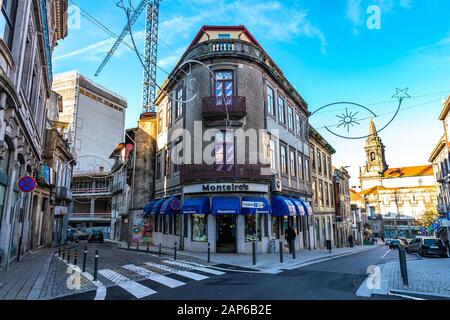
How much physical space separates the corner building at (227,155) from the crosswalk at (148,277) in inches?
215

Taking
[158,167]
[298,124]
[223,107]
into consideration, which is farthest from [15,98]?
[298,124]

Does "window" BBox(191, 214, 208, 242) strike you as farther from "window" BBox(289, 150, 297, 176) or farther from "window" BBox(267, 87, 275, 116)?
"window" BBox(289, 150, 297, 176)

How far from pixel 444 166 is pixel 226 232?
38879 millimetres

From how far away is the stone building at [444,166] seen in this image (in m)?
36.3

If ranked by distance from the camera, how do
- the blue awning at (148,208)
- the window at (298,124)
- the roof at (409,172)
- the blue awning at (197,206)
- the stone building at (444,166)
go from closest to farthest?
1. the blue awning at (197,206)
2. the blue awning at (148,208)
3. the window at (298,124)
4. the stone building at (444,166)
5. the roof at (409,172)

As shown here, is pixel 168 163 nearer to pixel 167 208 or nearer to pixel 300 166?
pixel 167 208

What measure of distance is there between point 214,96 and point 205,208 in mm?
7144

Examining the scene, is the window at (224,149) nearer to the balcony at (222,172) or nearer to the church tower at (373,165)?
the balcony at (222,172)

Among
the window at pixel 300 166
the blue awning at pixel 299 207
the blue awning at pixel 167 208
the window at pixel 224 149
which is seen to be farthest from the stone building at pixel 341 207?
the blue awning at pixel 167 208

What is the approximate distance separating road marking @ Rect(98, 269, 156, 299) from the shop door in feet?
26.4

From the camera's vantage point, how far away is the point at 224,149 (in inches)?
765

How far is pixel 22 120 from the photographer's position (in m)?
12.4
